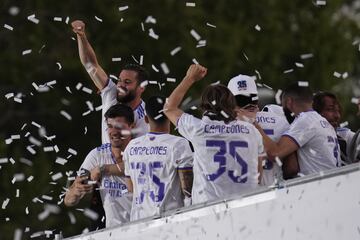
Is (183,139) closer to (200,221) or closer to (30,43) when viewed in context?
(200,221)

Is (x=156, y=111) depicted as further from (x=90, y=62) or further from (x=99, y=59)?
(x=99, y=59)

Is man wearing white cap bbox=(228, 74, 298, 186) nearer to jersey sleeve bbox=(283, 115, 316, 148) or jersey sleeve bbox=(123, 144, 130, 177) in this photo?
jersey sleeve bbox=(283, 115, 316, 148)

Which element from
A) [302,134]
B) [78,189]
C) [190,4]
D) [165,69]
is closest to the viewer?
[302,134]

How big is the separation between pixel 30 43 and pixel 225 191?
14.1 m

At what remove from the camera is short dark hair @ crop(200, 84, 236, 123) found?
8312 millimetres

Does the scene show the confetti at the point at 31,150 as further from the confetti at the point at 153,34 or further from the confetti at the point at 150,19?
the confetti at the point at 150,19

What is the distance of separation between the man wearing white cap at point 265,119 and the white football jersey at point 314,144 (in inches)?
2.8

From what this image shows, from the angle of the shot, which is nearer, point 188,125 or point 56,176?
point 188,125

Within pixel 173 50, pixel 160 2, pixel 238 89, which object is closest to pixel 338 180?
pixel 238 89

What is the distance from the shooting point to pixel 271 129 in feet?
29.0

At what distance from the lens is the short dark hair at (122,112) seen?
31.2 ft

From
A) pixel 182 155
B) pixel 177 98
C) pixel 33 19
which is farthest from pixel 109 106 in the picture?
pixel 33 19

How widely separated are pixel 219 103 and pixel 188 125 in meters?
0.27

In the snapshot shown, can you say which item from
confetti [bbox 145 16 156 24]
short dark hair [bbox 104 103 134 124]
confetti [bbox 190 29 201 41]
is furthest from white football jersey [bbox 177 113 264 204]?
confetti [bbox 145 16 156 24]
